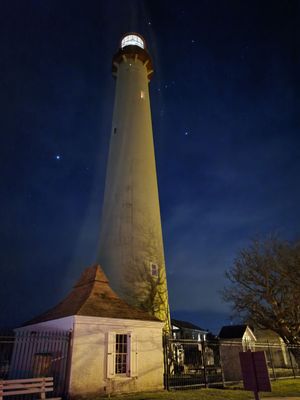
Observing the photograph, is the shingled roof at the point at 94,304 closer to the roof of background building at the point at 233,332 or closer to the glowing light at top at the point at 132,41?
the roof of background building at the point at 233,332

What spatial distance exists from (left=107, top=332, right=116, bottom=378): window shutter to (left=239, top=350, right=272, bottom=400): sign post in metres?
7.69

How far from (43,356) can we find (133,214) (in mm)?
11238

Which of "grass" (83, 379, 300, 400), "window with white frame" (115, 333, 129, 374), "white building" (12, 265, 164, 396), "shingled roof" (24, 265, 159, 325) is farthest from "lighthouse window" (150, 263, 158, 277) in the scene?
"grass" (83, 379, 300, 400)

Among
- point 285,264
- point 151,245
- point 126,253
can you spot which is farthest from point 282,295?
point 126,253

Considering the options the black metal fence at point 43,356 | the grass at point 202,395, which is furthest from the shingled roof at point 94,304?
the grass at point 202,395

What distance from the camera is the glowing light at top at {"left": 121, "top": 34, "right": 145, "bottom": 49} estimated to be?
34.4 m

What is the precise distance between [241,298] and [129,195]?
Result: 11721 millimetres

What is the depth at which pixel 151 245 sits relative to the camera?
22125 millimetres

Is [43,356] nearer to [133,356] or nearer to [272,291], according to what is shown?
[133,356]

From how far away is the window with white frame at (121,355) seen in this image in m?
12.6

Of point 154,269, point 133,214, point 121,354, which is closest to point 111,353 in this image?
point 121,354

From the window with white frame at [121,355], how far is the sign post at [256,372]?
7.72m

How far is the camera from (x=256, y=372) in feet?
20.6

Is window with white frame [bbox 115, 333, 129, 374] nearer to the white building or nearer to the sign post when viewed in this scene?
the white building
